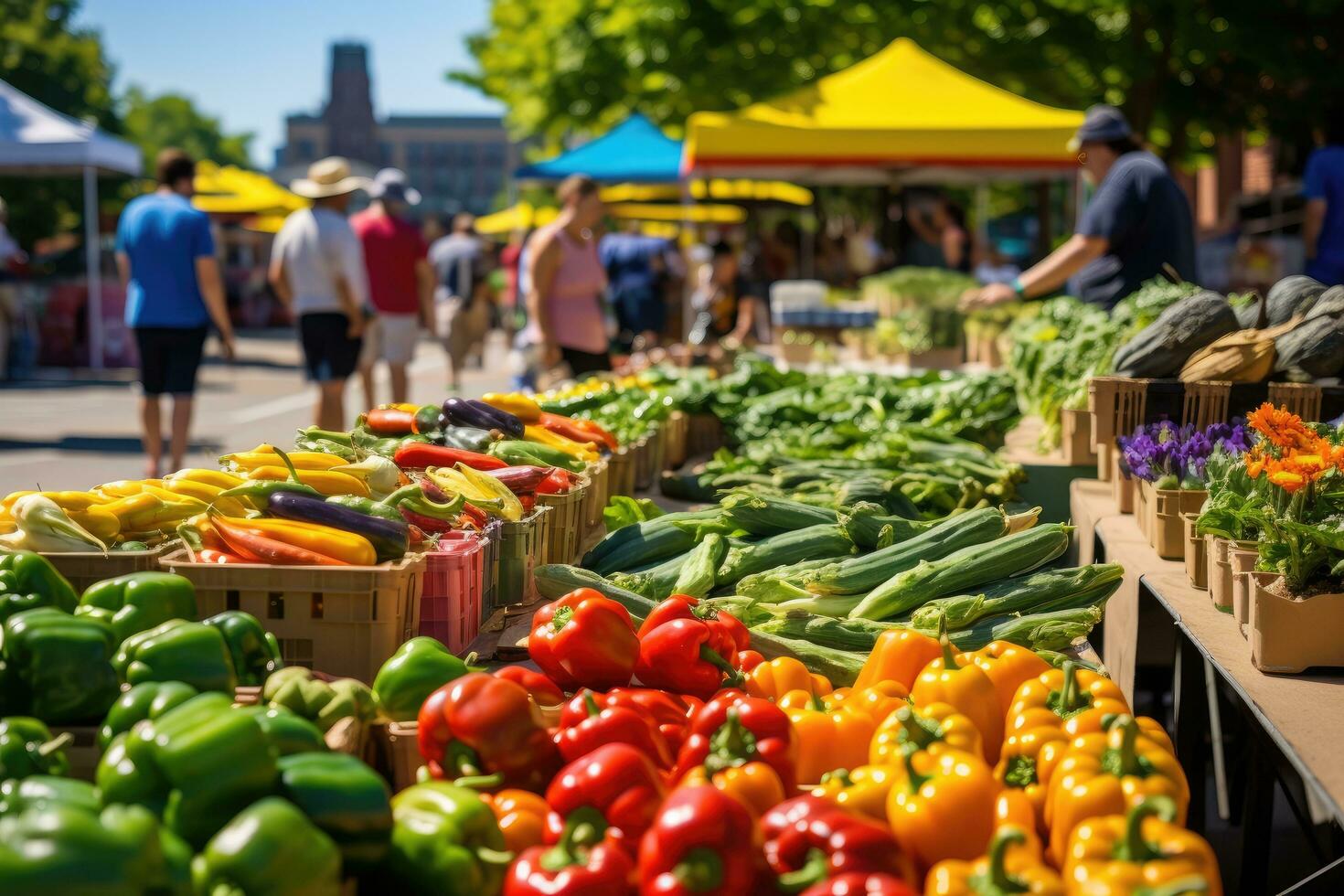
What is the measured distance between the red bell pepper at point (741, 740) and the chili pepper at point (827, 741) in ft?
0.60

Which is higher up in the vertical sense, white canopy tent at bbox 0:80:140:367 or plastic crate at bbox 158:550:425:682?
white canopy tent at bbox 0:80:140:367

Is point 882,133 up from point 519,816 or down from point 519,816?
up

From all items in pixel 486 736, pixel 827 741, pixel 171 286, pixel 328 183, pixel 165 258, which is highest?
pixel 328 183

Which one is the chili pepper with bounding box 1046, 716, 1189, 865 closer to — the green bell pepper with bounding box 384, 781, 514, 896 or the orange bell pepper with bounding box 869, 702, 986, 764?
the orange bell pepper with bounding box 869, 702, 986, 764

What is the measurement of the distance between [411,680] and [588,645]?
49 cm

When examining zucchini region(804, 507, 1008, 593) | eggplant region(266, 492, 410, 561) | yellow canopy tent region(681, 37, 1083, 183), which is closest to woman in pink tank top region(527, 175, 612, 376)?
yellow canopy tent region(681, 37, 1083, 183)

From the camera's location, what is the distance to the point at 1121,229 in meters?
7.20

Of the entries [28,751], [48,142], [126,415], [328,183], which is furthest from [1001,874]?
[48,142]

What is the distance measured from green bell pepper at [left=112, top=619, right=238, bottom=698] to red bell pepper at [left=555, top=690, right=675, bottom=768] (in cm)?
60

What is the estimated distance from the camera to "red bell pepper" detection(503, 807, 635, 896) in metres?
2.09

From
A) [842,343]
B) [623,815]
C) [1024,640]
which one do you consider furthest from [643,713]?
[842,343]

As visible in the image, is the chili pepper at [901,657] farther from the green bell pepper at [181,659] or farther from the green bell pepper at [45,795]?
the green bell pepper at [45,795]

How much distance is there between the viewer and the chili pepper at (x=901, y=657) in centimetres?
330

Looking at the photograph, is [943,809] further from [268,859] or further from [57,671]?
[57,671]
